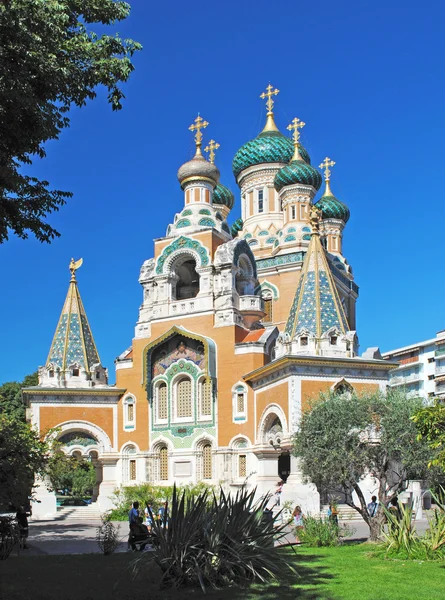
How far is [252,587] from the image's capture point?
9.64 m

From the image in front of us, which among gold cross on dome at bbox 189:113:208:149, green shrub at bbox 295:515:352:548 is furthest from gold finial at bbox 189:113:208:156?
green shrub at bbox 295:515:352:548

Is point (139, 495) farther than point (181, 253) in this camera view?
No


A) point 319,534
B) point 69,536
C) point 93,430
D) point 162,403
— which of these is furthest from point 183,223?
point 319,534

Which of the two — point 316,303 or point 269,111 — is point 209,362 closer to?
point 316,303

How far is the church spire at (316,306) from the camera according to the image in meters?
23.4

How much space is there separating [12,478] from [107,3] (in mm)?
8822

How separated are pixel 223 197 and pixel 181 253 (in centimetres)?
1134

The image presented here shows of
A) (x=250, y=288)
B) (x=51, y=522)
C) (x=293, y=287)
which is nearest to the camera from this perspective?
(x=51, y=522)

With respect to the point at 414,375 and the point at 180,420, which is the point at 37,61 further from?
the point at 414,375

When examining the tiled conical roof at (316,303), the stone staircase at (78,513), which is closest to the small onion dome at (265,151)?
Answer: the tiled conical roof at (316,303)

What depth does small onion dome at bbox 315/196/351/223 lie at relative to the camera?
127 ft

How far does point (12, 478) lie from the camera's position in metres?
13.8

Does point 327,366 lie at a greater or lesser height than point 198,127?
lesser

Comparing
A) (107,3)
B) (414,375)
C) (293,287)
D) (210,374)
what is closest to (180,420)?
(210,374)
